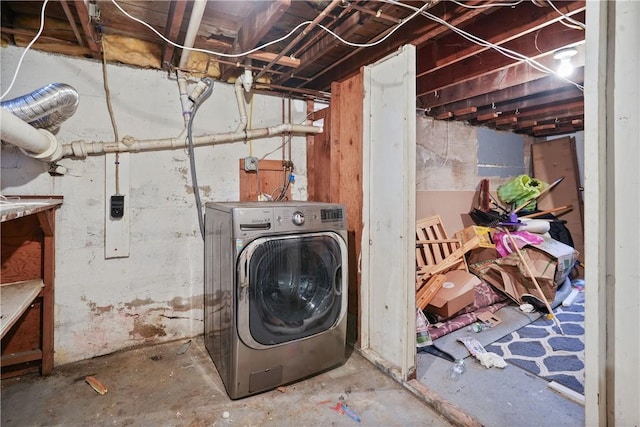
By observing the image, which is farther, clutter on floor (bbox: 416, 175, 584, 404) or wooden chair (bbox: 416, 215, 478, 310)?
wooden chair (bbox: 416, 215, 478, 310)

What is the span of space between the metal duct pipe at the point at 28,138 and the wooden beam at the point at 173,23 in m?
0.86

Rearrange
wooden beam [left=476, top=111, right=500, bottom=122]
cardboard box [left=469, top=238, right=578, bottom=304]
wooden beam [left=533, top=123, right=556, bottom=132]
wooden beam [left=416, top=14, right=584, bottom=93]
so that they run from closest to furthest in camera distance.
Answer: wooden beam [left=416, top=14, right=584, bottom=93] < cardboard box [left=469, top=238, right=578, bottom=304] < wooden beam [left=476, top=111, right=500, bottom=122] < wooden beam [left=533, top=123, right=556, bottom=132]

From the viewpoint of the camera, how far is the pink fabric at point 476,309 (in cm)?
261

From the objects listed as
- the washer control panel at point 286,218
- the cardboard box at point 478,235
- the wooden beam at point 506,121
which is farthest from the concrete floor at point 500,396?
the wooden beam at point 506,121

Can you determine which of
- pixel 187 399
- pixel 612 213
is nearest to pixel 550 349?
pixel 612 213

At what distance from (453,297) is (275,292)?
5.60 ft

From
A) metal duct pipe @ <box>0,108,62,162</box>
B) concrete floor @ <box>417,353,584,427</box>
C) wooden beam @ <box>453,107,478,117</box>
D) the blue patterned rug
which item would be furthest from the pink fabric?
metal duct pipe @ <box>0,108,62,162</box>

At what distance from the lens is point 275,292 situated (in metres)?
1.85

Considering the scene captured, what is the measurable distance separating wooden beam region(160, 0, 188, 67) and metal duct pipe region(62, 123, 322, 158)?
21.9 inches

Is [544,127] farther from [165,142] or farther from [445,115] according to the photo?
[165,142]

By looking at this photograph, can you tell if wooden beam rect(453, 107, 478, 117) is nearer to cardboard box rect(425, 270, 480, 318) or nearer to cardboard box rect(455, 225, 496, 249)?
cardboard box rect(455, 225, 496, 249)

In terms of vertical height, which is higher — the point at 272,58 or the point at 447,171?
the point at 272,58

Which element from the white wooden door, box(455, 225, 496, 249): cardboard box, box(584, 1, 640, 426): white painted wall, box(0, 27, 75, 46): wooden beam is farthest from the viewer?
box(455, 225, 496, 249): cardboard box

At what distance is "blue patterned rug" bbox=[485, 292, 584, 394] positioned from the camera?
6.70ft
